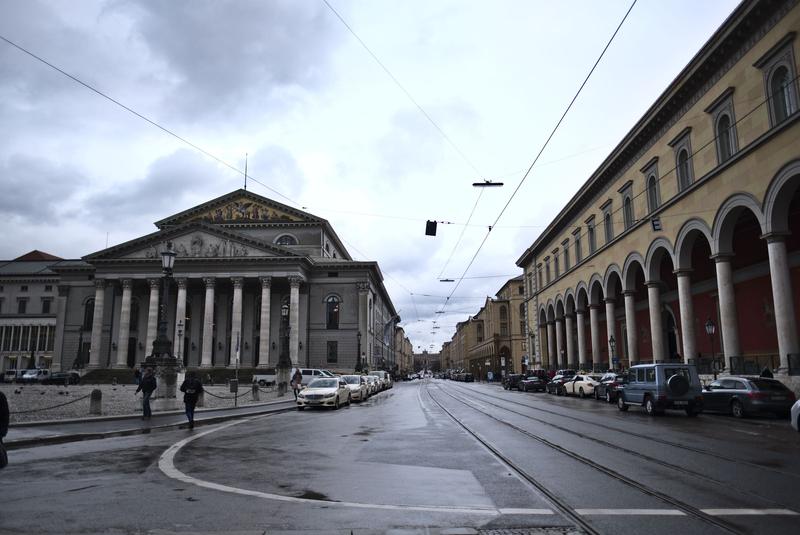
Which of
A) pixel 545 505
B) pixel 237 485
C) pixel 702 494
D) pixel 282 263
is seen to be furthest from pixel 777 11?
pixel 282 263

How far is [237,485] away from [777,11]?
2530cm

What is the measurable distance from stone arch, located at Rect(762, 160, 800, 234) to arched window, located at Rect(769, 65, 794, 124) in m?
2.17

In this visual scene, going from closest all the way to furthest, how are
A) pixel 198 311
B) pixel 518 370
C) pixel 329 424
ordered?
pixel 329 424 < pixel 198 311 < pixel 518 370

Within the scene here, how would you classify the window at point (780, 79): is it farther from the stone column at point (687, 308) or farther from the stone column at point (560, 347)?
the stone column at point (560, 347)

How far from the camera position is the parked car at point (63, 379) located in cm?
5753

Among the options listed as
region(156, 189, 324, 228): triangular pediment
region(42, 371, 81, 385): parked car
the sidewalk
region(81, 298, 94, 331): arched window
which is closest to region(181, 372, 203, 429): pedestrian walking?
the sidewalk

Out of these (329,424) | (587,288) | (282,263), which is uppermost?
(282,263)

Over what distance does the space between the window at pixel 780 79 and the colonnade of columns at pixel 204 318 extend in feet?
160

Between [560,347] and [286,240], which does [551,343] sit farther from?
[286,240]

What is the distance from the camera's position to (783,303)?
22844 mm

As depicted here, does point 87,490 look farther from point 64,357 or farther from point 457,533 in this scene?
point 64,357

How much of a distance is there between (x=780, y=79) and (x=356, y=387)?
80.1 ft

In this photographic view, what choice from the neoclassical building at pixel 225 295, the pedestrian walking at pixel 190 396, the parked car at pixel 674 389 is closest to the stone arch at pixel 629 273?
the parked car at pixel 674 389

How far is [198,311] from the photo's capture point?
6812 centimetres
